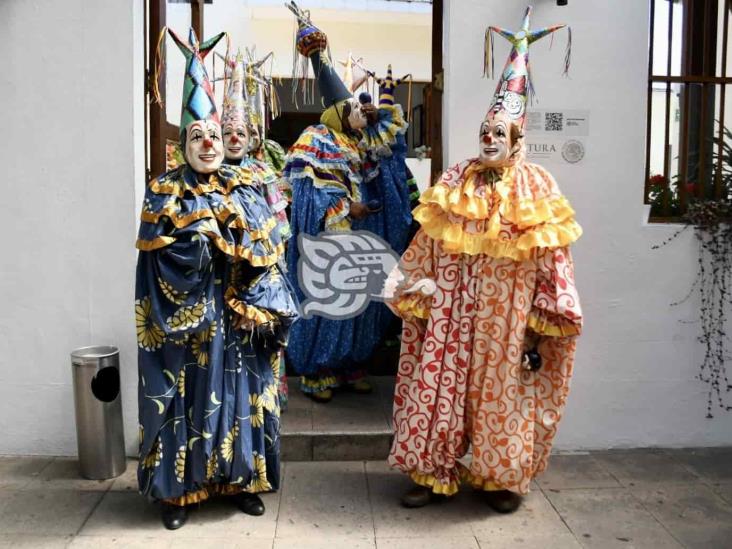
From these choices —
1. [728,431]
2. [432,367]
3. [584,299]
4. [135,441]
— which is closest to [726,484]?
[728,431]

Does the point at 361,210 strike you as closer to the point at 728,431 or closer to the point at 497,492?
the point at 497,492

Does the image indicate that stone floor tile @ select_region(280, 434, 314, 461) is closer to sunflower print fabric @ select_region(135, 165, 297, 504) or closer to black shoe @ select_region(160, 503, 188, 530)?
sunflower print fabric @ select_region(135, 165, 297, 504)

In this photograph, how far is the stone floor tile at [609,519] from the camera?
3047 mm

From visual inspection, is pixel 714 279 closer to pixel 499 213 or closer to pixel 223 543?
pixel 499 213

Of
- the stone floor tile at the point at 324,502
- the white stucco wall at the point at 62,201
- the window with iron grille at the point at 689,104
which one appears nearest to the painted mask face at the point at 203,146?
the white stucco wall at the point at 62,201

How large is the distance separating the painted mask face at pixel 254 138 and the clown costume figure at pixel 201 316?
3.02 ft

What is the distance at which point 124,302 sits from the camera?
12.6 ft

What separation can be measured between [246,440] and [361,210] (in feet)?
5.85

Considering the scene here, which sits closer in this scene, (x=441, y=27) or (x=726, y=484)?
(x=726, y=484)

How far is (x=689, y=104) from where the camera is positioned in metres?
4.25

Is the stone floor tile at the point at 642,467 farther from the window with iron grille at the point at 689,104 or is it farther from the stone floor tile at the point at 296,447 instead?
the stone floor tile at the point at 296,447

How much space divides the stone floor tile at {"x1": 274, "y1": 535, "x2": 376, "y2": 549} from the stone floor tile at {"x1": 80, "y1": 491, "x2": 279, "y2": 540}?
0.10 meters

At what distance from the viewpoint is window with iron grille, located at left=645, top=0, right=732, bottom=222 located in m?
4.11

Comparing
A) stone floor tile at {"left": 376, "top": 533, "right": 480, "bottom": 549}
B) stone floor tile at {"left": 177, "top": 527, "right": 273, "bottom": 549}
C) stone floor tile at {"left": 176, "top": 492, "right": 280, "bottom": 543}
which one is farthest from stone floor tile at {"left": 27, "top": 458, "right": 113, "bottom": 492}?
stone floor tile at {"left": 376, "top": 533, "right": 480, "bottom": 549}
